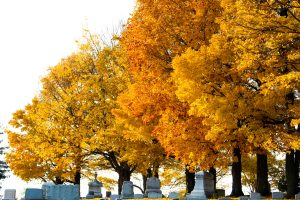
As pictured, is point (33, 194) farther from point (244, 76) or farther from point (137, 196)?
point (137, 196)

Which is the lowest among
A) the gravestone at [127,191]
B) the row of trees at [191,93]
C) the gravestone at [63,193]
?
the gravestone at [127,191]

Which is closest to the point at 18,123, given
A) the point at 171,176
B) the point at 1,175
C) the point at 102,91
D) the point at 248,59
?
the point at 102,91

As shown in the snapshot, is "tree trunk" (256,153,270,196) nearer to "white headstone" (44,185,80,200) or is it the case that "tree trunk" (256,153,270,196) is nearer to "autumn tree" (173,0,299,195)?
"autumn tree" (173,0,299,195)

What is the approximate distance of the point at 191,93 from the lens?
17.0m

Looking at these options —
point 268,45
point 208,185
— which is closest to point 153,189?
point 208,185

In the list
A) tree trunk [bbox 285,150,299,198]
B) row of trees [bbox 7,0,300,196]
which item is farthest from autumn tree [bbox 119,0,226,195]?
tree trunk [bbox 285,150,299,198]

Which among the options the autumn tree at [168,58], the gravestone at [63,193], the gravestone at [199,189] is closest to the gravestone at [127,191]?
the autumn tree at [168,58]

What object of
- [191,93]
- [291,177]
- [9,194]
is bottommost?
[9,194]

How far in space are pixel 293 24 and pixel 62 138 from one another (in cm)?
1910

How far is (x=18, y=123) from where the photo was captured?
34.6 metres

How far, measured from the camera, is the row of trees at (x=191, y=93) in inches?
618

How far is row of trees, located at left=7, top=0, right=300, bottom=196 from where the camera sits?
15.7m

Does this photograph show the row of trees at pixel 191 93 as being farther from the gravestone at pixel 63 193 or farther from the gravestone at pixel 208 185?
the gravestone at pixel 63 193

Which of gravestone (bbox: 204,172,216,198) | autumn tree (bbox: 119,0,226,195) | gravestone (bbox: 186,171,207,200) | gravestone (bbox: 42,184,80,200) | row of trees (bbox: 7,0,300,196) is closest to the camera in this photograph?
gravestone (bbox: 42,184,80,200)
